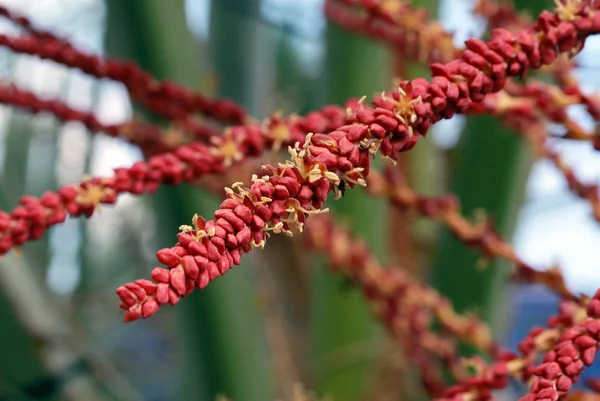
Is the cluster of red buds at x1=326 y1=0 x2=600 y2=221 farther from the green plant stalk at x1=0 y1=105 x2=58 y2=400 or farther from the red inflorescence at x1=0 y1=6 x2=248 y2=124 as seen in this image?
the green plant stalk at x1=0 y1=105 x2=58 y2=400

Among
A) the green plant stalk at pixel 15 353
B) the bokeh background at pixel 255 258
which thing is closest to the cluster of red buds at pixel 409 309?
the bokeh background at pixel 255 258

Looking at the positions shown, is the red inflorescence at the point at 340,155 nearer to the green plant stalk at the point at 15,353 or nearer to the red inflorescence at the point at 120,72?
the red inflorescence at the point at 120,72

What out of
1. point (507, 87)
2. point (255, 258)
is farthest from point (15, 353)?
point (507, 87)

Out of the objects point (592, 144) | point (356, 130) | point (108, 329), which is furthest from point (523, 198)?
point (108, 329)

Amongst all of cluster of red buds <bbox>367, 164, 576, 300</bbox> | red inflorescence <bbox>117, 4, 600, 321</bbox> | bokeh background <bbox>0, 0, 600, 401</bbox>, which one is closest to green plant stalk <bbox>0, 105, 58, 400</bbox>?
bokeh background <bbox>0, 0, 600, 401</bbox>

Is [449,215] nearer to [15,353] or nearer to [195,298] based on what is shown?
[195,298]
